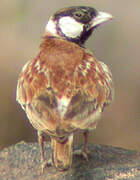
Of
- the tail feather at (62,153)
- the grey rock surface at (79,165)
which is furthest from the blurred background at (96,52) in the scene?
the tail feather at (62,153)

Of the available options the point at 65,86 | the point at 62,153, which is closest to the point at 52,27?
the point at 65,86

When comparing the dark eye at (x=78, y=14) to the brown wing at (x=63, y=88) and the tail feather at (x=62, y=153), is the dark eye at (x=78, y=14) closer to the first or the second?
the brown wing at (x=63, y=88)

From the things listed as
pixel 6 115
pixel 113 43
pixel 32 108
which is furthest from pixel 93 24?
pixel 6 115

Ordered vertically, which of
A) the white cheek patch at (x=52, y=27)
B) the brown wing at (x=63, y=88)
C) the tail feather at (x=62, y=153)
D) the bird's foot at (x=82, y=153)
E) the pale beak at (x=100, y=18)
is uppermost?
the pale beak at (x=100, y=18)

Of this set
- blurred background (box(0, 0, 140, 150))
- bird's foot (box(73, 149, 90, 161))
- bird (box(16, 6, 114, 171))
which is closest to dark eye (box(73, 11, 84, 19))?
bird (box(16, 6, 114, 171))

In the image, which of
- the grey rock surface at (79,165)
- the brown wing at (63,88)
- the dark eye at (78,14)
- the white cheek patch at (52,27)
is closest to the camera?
the brown wing at (63,88)

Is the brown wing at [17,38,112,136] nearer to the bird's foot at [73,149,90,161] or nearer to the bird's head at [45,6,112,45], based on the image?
the bird's head at [45,6,112,45]

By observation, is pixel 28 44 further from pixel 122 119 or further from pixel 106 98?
pixel 106 98

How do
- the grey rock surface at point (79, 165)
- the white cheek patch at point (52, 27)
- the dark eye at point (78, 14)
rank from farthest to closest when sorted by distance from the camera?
the white cheek patch at point (52, 27) → the dark eye at point (78, 14) → the grey rock surface at point (79, 165)

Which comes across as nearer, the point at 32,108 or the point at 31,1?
the point at 32,108
